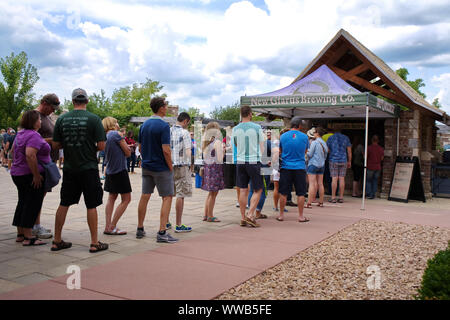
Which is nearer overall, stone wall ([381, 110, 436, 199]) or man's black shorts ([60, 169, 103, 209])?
man's black shorts ([60, 169, 103, 209])

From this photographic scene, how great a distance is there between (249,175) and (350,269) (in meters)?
2.46

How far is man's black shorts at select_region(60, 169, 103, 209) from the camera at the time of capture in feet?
15.1

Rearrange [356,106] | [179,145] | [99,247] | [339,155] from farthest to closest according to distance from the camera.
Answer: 1. [339,155]
2. [356,106]
3. [179,145]
4. [99,247]

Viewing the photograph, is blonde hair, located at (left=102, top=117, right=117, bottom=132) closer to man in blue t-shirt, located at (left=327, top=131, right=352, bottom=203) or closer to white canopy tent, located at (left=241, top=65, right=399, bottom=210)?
white canopy tent, located at (left=241, top=65, right=399, bottom=210)

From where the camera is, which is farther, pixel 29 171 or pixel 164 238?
pixel 164 238

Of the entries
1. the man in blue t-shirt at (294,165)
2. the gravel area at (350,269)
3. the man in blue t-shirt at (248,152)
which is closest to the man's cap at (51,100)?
the man in blue t-shirt at (248,152)

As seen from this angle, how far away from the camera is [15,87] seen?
2880 cm

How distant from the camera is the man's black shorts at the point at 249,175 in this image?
6.39 meters

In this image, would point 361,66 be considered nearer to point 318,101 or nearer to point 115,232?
point 318,101

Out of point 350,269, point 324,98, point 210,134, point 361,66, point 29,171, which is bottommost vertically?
point 350,269

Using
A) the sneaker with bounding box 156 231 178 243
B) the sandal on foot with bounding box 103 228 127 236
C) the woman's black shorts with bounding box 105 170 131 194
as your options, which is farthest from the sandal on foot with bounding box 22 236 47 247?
the sneaker with bounding box 156 231 178 243

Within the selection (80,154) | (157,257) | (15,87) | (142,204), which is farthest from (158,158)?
(15,87)

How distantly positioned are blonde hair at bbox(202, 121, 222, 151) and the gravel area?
7.97 ft
